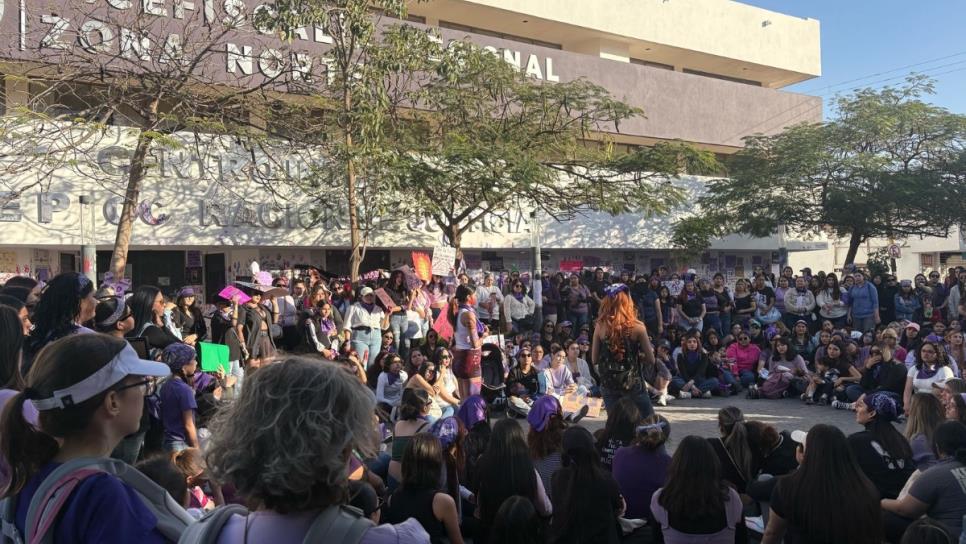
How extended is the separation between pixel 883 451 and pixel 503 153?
11770 mm

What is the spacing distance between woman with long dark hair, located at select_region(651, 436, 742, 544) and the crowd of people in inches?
0.5

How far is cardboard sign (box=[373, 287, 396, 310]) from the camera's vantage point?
460 inches

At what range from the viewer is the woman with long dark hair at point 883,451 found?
487 cm

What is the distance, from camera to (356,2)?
12758 mm

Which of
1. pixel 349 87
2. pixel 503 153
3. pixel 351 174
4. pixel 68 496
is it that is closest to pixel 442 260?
pixel 351 174

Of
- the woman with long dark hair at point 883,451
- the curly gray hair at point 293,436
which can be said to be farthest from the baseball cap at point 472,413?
the curly gray hair at point 293,436

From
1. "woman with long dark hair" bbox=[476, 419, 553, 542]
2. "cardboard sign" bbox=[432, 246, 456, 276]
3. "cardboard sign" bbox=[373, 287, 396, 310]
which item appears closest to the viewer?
"woman with long dark hair" bbox=[476, 419, 553, 542]

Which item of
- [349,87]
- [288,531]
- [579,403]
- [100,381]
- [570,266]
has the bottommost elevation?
[579,403]

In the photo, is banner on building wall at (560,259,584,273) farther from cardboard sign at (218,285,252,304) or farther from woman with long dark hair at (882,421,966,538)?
woman with long dark hair at (882,421,966,538)

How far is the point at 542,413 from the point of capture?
559 cm

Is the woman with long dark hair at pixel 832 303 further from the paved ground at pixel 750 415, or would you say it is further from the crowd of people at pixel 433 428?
the paved ground at pixel 750 415

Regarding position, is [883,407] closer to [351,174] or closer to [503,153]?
[351,174]

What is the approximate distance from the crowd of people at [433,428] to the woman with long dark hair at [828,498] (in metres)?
0.01

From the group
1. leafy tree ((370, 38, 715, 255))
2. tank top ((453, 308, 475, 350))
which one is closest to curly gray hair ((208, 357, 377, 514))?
tank top ((453, 308, 475, 350))
